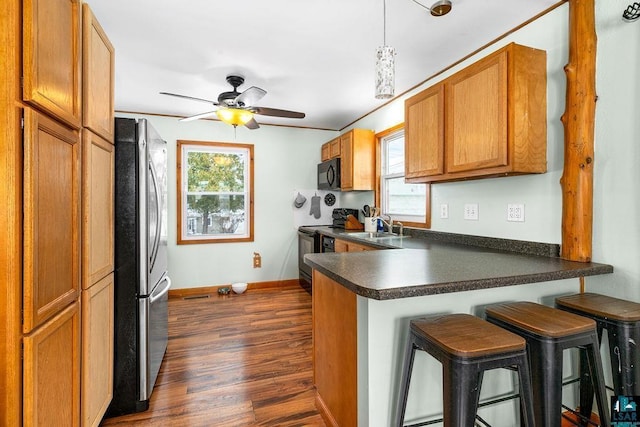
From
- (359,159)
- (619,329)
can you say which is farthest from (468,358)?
(359,159)

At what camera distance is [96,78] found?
158cm

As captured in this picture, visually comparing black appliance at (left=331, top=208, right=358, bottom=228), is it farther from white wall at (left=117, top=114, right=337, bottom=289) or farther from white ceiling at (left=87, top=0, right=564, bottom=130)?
white ceiling at (left=87, top=0, right=564, bottom=130)

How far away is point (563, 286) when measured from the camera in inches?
66.5

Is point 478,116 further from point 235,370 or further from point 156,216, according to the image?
point 235,370

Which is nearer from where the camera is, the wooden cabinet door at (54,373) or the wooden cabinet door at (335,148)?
the wooden cabinet door at (54,373)

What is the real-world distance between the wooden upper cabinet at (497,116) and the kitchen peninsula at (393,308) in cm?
61

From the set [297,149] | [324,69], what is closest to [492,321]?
[324,69]

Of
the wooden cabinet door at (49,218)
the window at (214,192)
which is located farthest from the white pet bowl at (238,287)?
the wooden cabinet door at (49,218)

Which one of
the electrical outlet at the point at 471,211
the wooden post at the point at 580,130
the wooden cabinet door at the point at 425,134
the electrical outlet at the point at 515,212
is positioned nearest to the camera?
the wooden post at the point at 580,130

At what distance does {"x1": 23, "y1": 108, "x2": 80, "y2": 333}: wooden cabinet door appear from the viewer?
1027 mm

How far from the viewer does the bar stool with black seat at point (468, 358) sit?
1.05m

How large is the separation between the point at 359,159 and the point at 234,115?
1642 mm

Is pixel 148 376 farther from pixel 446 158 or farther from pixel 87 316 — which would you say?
pixel 446 158

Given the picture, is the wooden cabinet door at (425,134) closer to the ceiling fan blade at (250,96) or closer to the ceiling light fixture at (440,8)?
the ceiling light fixture at (440,8)
